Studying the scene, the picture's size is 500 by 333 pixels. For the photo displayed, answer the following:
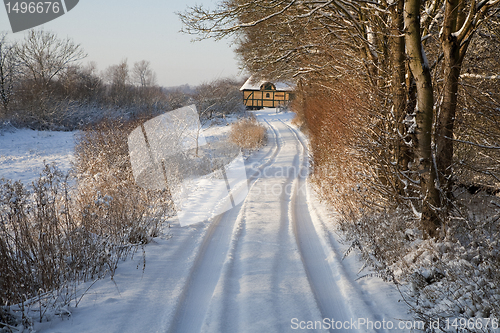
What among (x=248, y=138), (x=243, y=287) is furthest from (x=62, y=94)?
(x=243, y=287)

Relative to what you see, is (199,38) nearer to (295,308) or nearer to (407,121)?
(407,121)

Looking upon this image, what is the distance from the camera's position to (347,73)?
303 inches

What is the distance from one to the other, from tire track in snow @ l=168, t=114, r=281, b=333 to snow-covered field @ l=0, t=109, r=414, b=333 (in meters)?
0.01

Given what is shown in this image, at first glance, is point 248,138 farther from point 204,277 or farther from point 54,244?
point 54,244

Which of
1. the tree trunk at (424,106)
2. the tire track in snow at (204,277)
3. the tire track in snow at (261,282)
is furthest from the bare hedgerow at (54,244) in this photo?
the tree trunk at (424,106)

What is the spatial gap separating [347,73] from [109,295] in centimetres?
697

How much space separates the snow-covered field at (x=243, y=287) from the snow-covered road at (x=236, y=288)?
0.01m

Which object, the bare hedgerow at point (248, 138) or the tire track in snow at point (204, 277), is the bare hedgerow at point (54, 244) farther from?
the bare hedgerow at point (248, 138)

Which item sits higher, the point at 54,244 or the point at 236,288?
the point at 54,244

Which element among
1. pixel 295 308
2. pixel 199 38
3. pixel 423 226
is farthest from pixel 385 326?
pixel 199 38

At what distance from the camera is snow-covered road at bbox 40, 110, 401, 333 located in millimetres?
3240

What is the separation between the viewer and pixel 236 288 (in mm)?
3924

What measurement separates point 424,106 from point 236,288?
144 inches

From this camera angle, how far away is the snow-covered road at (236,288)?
10.6ft
